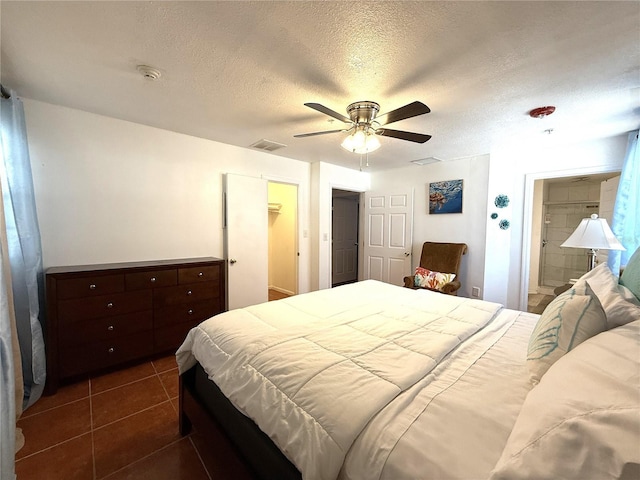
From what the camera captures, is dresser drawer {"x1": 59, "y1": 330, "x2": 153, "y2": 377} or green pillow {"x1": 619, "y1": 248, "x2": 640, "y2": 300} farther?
dresser drawer {"x1": 59, "y1": 330, "x2": 153, "y2": 377}

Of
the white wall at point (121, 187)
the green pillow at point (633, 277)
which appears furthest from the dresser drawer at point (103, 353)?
the green pillow at point (633, 277)

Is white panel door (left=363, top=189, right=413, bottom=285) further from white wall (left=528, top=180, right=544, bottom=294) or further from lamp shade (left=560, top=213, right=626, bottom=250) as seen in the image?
white wall (left=528, top=180, right=544, bottom=294)

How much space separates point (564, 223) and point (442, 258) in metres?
3.07

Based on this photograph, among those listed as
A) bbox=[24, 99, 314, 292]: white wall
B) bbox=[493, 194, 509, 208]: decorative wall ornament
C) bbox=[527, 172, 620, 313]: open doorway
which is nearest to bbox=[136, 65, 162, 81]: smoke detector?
bbox=[24, 99, 314, 292]: white wall

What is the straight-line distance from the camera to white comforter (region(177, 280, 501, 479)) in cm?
85

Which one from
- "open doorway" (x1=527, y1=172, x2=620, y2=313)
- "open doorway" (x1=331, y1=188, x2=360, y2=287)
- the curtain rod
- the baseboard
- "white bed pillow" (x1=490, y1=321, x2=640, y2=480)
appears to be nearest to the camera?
"white bed pillow" (x1=490, y1=321, x2=640, y2=480)

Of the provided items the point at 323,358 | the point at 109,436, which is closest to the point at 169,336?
the point at 109,436

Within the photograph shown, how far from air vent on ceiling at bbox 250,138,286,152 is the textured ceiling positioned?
0.60 m

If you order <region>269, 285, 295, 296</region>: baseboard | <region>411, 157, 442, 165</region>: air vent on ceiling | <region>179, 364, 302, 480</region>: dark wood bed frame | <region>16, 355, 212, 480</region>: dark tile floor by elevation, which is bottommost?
<region>16, 355, 212, 480</region>: dark tile floor

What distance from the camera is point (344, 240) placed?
6.00 m

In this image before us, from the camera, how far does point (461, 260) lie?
148 inches

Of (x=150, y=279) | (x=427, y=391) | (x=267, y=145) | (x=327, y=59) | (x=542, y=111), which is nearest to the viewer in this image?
(x=427, y=391)

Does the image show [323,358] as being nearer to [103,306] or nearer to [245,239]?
[103,306]

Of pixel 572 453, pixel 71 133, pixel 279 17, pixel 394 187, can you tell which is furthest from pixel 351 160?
pixel 572 453
